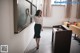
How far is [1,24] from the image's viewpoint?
198cm

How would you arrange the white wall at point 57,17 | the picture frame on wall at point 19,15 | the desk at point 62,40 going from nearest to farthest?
the picture frame on wall at point 19,15, the desk at point 62,40, the white wall at point 57,17

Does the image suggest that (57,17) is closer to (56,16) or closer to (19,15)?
(56,16)

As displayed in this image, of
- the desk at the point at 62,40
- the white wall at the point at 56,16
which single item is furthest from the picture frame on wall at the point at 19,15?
the white wall at the point at 56,16

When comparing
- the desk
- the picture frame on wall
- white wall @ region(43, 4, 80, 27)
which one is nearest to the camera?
the picture frame on wall

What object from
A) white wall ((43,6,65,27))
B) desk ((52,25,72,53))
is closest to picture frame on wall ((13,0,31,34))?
desk ((52,25,72,53))

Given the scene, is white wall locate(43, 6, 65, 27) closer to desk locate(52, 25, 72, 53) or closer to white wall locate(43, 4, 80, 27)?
white wall locate(43, 4, 80, 27)

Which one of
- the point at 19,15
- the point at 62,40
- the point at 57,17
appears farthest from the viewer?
the point at 57,17

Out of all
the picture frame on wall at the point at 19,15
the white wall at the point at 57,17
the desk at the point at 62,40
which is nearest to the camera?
the picture frame on wall at the point at 19,15

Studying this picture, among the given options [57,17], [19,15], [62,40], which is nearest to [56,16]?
[57,17]

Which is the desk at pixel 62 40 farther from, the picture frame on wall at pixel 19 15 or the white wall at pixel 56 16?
the white wall at pixel 56 16

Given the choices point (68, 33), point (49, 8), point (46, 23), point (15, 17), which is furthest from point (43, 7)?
point (15, 17)

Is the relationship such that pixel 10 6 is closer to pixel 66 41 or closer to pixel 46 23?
pixel 66 41

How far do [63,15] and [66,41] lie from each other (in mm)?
6655

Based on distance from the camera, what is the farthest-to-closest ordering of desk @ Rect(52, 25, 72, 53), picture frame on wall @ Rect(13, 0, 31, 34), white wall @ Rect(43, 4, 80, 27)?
white wall @ Rect(43, 4, 80, 27) < desk @ Rect(52, 25, 72, 53) < picture frame on wall @ Rect(13, 0, 31, 34)
